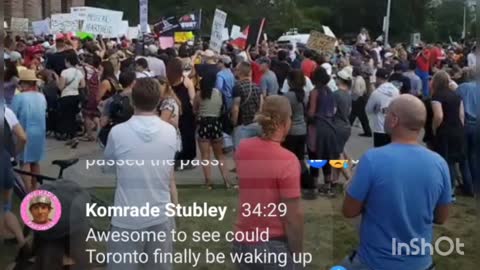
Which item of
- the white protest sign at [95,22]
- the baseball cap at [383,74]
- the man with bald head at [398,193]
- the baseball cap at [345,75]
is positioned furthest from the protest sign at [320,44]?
the man with bald head at [398,193]

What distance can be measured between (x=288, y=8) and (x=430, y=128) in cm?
223

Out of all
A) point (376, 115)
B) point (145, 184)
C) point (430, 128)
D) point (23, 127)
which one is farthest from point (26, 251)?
point (430, 128)

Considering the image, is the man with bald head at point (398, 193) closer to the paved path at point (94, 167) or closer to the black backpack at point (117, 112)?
the paved path at point (94, 167)

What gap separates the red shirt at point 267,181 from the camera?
15.7 feet

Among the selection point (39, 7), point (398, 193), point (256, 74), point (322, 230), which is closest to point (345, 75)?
point (256, 74)

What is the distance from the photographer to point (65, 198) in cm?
559

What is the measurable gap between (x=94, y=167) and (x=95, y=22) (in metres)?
8.01

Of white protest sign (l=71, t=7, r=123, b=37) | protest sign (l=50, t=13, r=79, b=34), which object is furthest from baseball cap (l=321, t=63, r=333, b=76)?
protest sign (l=50, t=13, r=79, b=34)

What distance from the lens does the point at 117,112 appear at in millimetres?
6828

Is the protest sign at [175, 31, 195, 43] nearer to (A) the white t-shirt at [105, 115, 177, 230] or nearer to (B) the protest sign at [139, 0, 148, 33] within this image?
(B) the protest sign at [139, 0, 148, 33]

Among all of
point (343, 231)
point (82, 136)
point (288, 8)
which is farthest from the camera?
point (82, 136)

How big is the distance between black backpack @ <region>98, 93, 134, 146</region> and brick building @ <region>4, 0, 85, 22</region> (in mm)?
1286

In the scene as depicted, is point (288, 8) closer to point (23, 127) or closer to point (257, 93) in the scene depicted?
point (257, 93)

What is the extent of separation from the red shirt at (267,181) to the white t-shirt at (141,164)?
0.49 m
